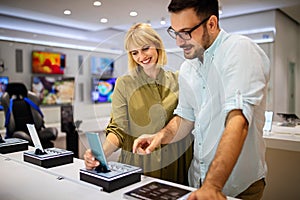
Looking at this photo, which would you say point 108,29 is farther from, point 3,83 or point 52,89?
point 3,83

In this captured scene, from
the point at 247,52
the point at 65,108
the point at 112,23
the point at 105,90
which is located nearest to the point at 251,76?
the point at 247,52

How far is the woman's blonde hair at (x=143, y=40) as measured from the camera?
0.98 meters

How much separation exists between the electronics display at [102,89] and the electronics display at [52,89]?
4719mm

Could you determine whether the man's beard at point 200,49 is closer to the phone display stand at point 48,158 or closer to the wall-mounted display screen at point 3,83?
the phone display stand at point 48,158

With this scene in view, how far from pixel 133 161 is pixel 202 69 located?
0.45m

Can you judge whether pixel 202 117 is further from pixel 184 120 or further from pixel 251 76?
pixel 251 76

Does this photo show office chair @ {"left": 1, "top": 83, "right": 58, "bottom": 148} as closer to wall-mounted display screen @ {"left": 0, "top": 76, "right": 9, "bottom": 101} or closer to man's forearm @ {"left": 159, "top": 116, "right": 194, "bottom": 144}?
wall-mounted display screen @ {"left": 0, "top": 76, "right": 9, "bottom": 101}

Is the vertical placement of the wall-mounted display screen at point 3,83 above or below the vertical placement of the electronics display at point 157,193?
above

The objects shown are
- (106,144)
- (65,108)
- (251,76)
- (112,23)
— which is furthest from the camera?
(112,23)

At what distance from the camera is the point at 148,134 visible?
1.05m

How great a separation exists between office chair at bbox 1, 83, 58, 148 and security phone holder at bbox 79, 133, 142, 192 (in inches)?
120

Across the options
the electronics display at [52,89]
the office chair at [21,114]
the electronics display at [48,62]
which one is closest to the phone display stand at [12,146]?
the office chair at [21,114]

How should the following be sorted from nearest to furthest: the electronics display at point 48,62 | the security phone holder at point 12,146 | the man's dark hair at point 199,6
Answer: the man's dark hair at point 199,6 → the security phone holder at point 12,146 → the electronics display at point 48,62

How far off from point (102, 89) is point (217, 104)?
44 cm
